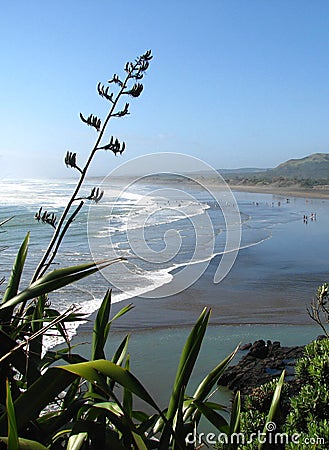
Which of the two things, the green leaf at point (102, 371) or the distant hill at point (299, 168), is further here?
the distant hill at point (299, 168)

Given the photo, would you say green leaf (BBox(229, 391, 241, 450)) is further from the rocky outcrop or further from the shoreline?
the shoreline

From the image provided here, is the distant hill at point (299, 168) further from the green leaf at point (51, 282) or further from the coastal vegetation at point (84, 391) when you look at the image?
the green leaf at point (51, 282)

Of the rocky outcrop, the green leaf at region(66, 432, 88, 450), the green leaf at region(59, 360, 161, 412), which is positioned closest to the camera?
the green leaf at region(59, 360, 161, 412)

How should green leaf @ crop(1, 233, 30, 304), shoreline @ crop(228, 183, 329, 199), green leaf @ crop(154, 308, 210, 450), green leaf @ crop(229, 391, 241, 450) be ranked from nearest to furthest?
green leaf @ crop(154, 308, 210, 450) → green leaf @ crop(229, 391, 241, 450) → green leaf @ crop(1, 233, 30, 304) → shoreline @ crop(228, 183, 329, 199)

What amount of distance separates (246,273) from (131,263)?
125 inches

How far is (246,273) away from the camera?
12977 millimetres

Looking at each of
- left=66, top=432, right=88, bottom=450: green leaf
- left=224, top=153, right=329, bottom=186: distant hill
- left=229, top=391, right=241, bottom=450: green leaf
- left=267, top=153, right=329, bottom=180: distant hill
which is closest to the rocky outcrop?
left=229, top=391, right=241, bottom=450: green leaf

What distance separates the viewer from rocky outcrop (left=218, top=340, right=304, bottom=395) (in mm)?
5578

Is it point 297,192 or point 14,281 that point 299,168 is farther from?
point 14,281

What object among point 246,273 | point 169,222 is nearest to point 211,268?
point 246,273

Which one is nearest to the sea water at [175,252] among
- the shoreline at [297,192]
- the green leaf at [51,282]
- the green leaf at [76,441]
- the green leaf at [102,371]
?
the green leaf at [51,282]

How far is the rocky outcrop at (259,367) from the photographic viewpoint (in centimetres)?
558

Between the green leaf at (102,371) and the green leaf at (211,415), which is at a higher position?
the green leaf at (102,371)

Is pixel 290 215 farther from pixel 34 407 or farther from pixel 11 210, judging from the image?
pixel 34 407
